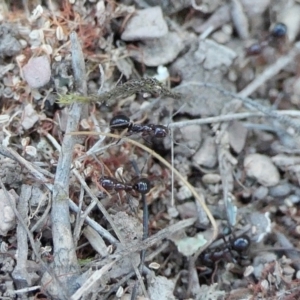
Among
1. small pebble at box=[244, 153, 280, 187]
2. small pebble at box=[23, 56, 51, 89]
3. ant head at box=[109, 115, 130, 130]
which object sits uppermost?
small pebble at box=[23, 56, 51, 89]

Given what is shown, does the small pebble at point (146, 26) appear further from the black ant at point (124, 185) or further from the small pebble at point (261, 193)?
the small pebble at point (261, 193)

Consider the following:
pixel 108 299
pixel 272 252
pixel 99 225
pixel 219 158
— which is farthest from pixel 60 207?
pixel 272 252

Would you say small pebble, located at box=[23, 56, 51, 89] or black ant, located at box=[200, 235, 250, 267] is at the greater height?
small pebble, located at box=[23, 56, 51, 89]

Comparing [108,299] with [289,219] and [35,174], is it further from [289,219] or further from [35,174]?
[289,219]

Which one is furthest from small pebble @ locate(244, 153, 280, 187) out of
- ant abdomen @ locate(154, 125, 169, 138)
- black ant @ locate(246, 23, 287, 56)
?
black ant @ locate(246, 23, 287, 56)

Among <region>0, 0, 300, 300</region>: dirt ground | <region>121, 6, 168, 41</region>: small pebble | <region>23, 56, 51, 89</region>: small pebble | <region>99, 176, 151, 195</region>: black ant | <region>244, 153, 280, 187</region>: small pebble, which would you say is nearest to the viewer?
<region>0, 0, 300, 300</region>: dirt ground

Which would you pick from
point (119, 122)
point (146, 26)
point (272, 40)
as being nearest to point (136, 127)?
point (119, 122)

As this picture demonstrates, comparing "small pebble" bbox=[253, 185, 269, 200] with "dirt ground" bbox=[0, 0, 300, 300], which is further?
"small pebble" bbox=[253, 185, 269, 200]

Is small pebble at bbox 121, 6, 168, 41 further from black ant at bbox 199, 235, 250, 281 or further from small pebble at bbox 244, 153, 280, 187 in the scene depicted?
black ant at bbox 199, 235, 250, 281

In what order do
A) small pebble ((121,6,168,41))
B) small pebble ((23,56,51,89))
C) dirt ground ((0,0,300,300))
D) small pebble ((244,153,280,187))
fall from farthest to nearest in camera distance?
small pebble ((121,6,168,41)), small pebble ((244,153,280,187)), small pebble ((23,56,51,89)), dirt ground ((0,0,300,300))
